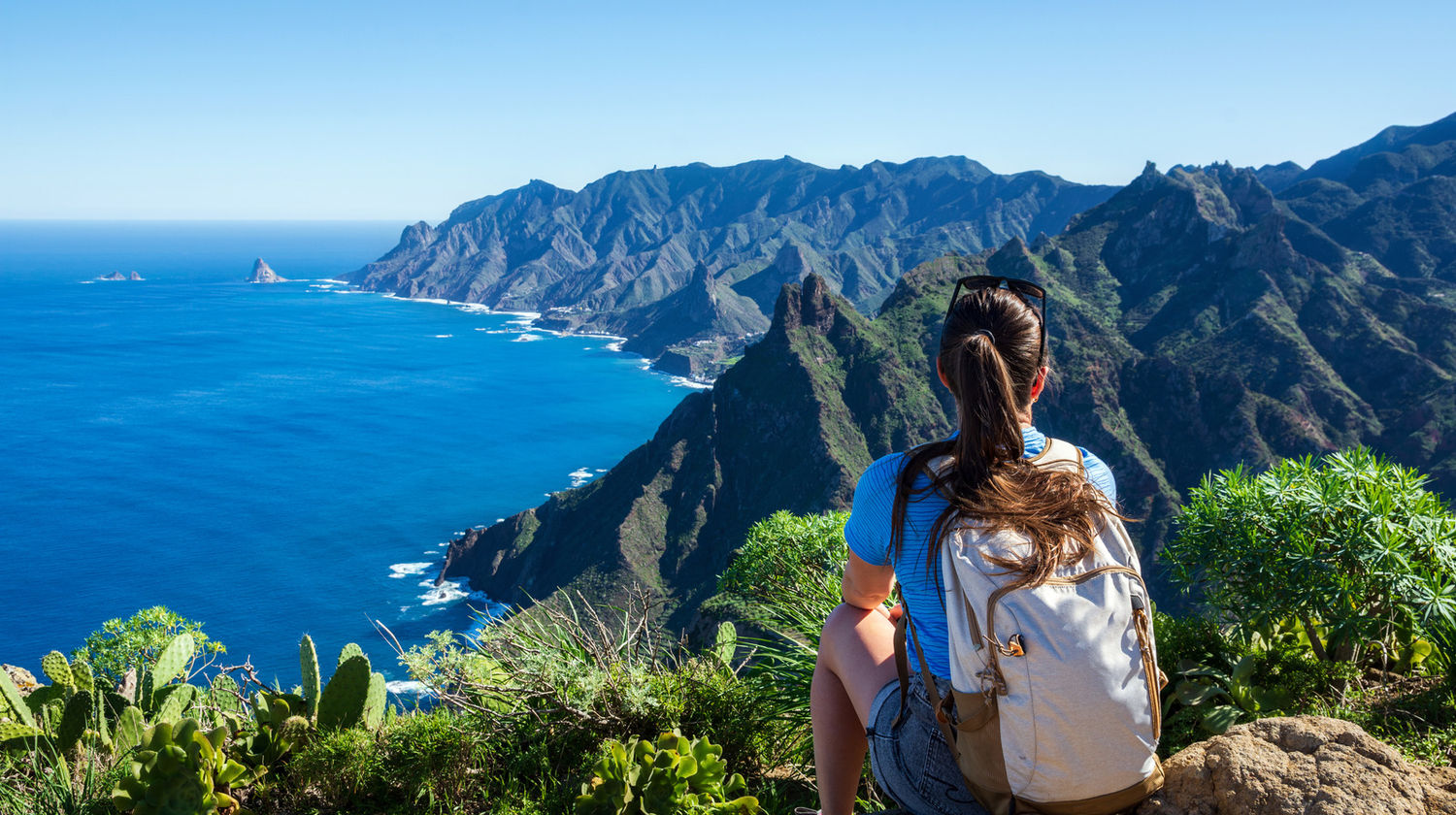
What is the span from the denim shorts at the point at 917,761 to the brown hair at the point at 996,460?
49 cm

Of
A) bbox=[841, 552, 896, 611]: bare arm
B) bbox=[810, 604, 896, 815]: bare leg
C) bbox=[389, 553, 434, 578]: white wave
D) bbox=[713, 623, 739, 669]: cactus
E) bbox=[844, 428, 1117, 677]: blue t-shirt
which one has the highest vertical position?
bbox=[844, 428, 1117, 677]: blue t-shirt

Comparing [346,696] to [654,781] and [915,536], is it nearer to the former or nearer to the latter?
[654,781]

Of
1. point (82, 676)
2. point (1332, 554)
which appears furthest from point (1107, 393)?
point (82, 676)

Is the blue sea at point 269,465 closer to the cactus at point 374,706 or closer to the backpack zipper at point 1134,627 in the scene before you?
the cactus at point 374,706

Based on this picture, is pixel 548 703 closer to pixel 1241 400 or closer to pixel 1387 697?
pixel 1387 697

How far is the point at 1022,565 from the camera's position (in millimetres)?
2082

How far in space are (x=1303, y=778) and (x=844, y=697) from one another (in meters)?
1.40

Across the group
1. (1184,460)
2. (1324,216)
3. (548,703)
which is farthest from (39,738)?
(1324,216)

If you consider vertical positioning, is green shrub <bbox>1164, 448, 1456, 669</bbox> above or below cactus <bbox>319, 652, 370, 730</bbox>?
above

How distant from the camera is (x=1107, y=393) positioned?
87.8 metres

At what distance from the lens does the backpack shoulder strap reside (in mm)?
2434

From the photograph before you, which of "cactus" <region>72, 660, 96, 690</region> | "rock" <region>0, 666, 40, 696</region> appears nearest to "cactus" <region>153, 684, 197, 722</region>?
"cactus" <region>72, 660, 96, 690</region>

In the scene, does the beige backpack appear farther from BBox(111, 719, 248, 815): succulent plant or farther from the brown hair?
BBox(111, 719, 248, 815): succulent plant

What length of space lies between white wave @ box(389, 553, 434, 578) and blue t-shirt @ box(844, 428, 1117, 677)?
2865 inches
